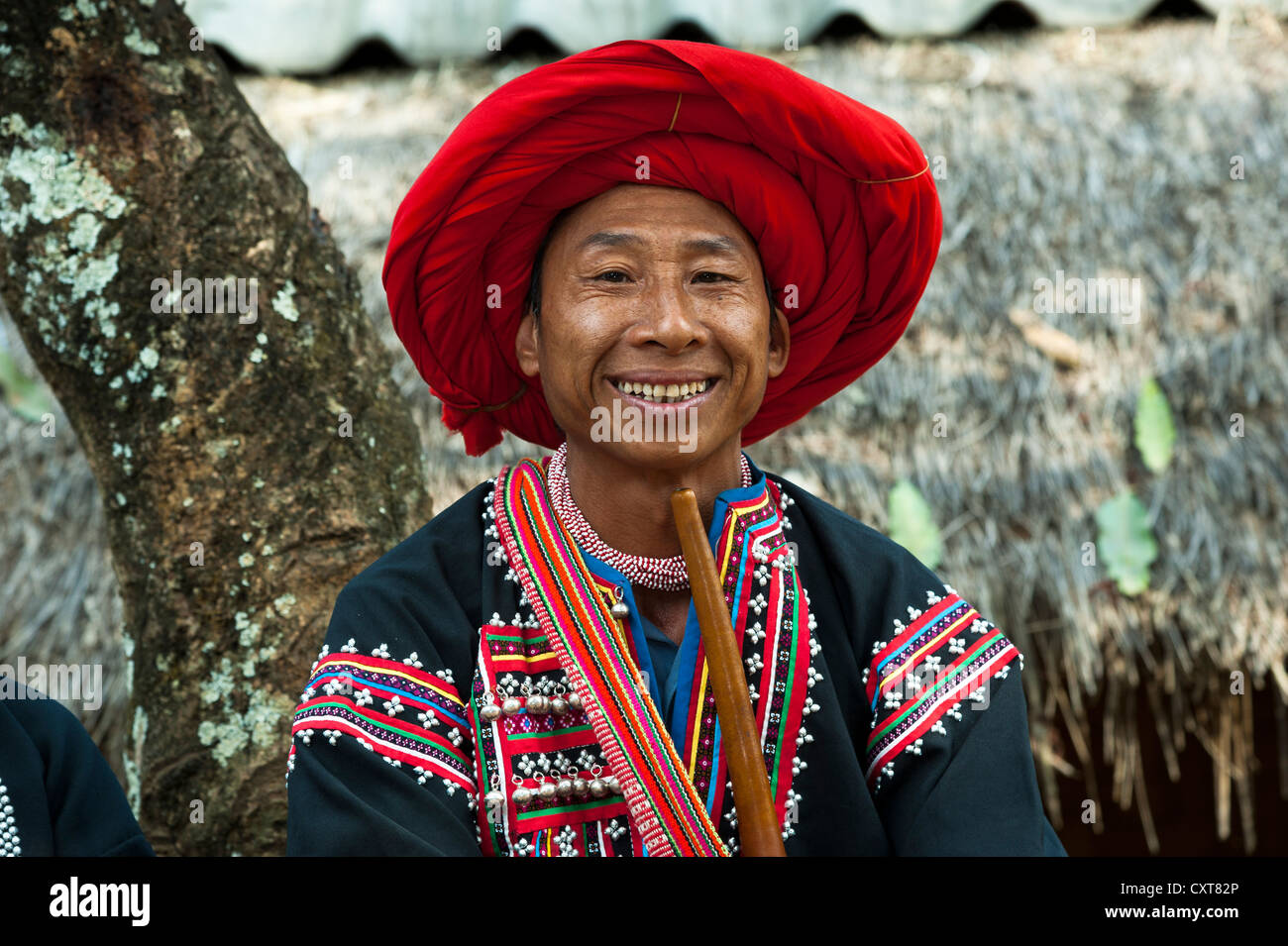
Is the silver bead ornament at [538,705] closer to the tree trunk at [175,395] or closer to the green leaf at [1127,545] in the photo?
the tree trunk at [175,395]

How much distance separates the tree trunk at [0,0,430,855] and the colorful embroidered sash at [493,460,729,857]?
0.52 meters

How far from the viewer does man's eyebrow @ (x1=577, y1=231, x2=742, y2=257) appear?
79.4 inches

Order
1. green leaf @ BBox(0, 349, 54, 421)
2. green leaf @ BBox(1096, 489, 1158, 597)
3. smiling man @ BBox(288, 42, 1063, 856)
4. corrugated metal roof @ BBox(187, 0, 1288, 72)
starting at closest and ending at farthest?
1. smiling man @ BBox(288, 42, 1063, 856)
2. green leaf @ BBox(1096, 489, 1158, 597)
3. green leaf @ BBox(0, 349, 54, 421)
4. corrugated metal roof @ BBox(187, 0, 1288, 72)

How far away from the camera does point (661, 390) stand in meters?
1.99

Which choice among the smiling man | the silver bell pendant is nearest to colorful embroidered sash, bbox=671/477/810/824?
the smiling man

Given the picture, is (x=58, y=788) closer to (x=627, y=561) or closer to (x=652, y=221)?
(x=627, y=561)

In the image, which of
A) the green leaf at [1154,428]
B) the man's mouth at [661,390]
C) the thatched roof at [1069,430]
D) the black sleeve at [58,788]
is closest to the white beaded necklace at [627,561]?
the man's mouth at [661,390]

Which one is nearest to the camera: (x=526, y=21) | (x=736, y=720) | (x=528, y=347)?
→ (x=736, y=720)

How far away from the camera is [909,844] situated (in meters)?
1.90

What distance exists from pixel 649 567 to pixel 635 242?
47 cm

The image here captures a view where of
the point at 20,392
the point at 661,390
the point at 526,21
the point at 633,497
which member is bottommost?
the point at 633,497

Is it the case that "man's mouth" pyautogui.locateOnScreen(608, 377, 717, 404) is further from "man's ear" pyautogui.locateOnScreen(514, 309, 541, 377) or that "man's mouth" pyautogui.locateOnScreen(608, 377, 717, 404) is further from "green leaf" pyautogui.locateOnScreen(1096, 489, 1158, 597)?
"green leaf" pyautogui.locateOnScreen(1096, 489, 1158, 597)

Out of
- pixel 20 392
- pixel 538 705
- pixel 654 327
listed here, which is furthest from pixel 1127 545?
pixel 20 392
